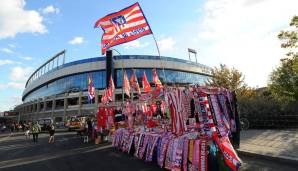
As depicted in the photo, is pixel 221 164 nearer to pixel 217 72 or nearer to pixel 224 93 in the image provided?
pixel 224 93

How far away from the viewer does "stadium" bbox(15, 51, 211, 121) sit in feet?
248

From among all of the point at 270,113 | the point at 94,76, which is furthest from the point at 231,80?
the point at 94,76

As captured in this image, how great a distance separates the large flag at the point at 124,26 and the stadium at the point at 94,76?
5575 cm

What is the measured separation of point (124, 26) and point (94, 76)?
66.4 metres

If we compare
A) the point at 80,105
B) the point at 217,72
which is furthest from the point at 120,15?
the point at 80,105

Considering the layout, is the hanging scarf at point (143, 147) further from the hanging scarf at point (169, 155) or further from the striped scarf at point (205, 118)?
the striped scarf at point (205, 118)

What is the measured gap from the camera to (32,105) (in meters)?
97.7

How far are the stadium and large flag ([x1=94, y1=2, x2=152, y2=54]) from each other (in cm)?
5575

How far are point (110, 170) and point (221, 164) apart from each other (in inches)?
156

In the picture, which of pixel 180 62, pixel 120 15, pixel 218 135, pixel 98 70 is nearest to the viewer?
pixel 218 135

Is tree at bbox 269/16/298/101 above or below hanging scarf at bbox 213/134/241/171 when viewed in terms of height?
above

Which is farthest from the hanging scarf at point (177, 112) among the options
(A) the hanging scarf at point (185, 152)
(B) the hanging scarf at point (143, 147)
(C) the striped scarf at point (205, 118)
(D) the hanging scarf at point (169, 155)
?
(B) the hanging scarf at point (143, 147)

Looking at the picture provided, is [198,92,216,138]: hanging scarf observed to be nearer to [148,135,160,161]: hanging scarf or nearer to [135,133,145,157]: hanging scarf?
[148,135,160,161]: hanging scarf

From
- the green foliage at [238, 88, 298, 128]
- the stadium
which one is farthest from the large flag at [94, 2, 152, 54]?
the stadium
